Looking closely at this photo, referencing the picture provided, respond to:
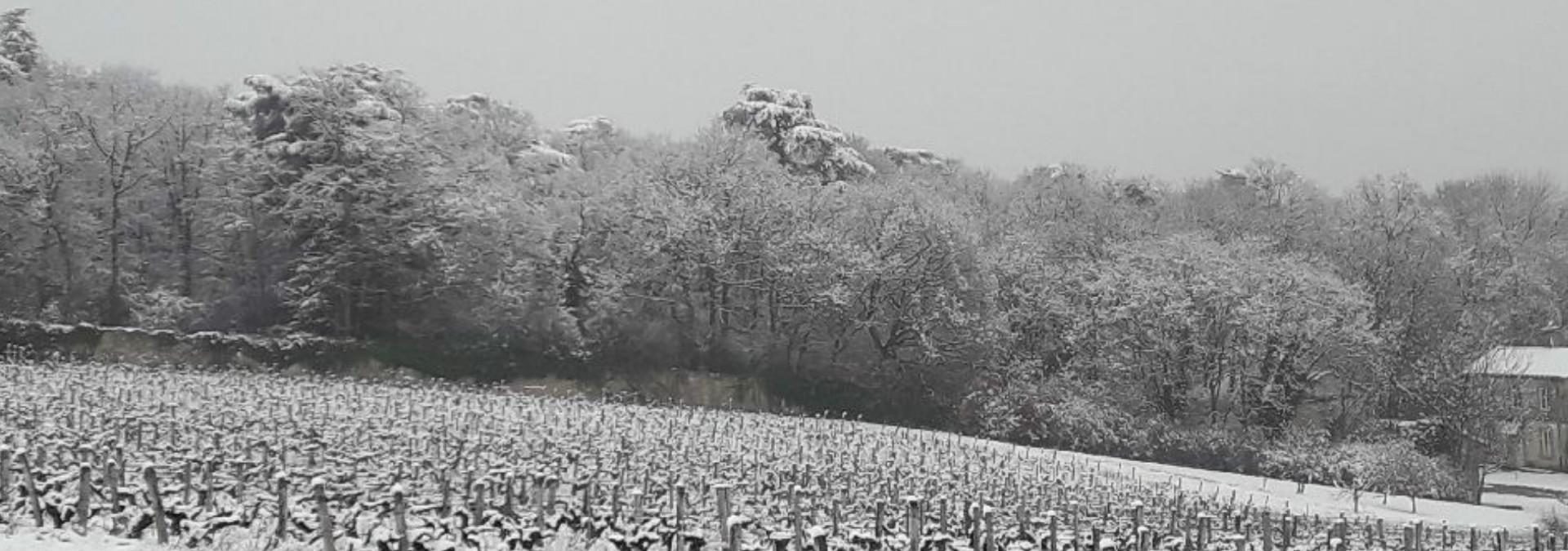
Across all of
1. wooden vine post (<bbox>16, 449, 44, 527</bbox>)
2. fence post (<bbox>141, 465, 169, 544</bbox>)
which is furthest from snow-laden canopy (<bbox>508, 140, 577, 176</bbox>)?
fence post (<bbox>141, 465, 169, 544</bbox>)

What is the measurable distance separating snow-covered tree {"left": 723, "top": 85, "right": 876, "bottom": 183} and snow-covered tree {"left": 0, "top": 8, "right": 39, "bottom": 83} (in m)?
26.0

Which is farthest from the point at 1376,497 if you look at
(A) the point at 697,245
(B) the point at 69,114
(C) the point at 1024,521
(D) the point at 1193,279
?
(B) the point at 69,114

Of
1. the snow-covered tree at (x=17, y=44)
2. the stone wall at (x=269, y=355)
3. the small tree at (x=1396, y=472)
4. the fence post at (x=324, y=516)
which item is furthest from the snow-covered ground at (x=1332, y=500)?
the snow-covered tree at (x=17, y=44)

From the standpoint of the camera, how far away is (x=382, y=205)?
36406 millimetres

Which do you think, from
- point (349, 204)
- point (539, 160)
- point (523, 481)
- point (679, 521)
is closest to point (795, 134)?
point (539, 160)

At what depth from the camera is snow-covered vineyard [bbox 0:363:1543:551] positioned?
12.8m

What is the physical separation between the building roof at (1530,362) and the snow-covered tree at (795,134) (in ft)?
77.3

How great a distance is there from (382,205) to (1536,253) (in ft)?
166

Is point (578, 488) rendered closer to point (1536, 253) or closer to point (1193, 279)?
point (1193, 279)

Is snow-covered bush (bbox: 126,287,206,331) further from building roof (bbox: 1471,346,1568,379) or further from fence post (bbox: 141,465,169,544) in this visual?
building roof (bbox: 1471,346,1568,379)

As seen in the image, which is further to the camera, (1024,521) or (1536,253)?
(1536,253)

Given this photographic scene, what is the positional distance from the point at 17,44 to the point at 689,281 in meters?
27.2

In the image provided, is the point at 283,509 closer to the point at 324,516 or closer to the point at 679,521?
the point at 324,516

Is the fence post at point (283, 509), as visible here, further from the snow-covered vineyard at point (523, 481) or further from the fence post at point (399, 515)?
the fence post at point (399, 515)
